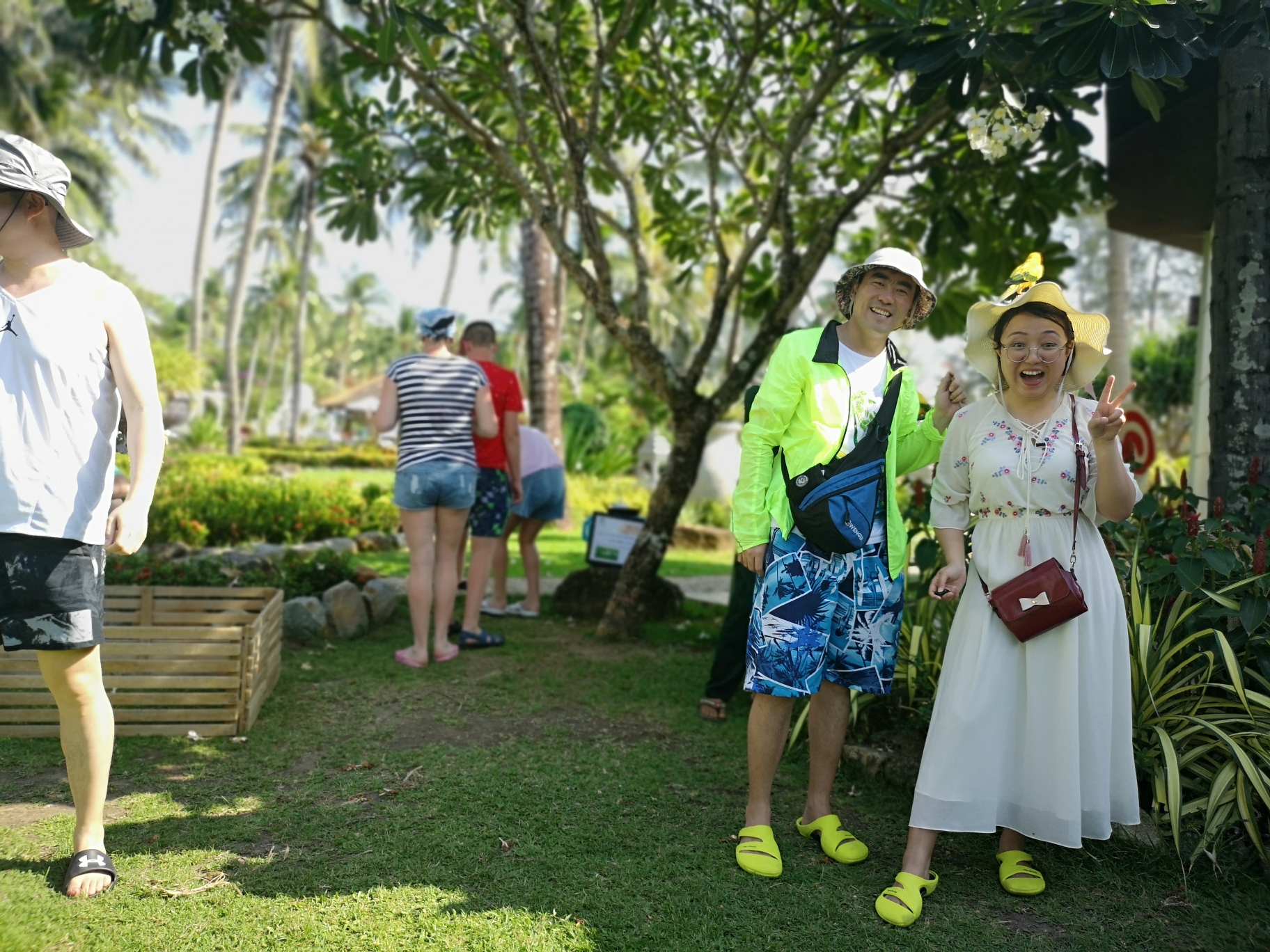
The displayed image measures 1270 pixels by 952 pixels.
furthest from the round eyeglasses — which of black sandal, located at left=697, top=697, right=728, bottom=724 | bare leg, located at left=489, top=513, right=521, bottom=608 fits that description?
bare leg, located at left=489, top=513, right=521, bottom=608

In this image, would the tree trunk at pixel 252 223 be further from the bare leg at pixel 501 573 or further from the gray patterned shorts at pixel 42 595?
the gray patterned shorts at pixel 42 595

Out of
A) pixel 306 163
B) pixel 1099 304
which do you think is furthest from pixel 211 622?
pixel 1099 304

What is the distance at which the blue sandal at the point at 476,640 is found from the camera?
5691mm

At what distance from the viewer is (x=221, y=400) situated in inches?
1437

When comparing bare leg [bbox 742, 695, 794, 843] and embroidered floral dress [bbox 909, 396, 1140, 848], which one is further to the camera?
bare leg [bbox 742, 695, 794, 843]

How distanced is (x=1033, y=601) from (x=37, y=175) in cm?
293

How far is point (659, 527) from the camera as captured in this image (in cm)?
610

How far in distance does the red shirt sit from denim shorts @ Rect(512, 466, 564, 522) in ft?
2.15

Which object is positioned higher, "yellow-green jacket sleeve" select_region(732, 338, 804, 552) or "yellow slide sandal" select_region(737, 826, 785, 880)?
"yellow-green jacket sleeve" select_region(732, 338, 804, 552)

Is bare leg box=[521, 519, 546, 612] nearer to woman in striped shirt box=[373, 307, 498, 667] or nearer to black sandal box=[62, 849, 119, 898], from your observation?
woman in striped shirt box=[373, 307, 498, 667]

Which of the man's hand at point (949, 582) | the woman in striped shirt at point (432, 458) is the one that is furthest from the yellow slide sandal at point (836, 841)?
the woman in striped shirt at point (432, 458)

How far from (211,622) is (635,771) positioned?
2232mm

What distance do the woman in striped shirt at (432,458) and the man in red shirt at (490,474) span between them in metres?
0.38

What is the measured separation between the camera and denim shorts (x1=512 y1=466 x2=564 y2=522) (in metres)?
6.54
